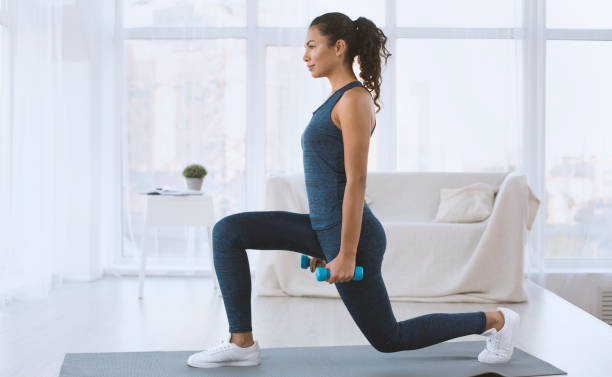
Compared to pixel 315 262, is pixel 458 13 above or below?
above

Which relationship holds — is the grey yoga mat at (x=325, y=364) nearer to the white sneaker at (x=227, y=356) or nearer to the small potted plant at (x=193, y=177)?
the white sneaker at (x=227, y=356)

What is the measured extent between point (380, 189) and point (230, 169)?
109 centimetres

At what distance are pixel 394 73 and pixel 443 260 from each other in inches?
65.3

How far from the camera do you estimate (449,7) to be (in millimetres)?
4793

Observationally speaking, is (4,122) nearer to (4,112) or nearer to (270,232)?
(4,112)

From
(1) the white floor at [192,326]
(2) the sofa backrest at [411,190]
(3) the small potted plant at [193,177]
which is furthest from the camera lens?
(2) the sofa backrest at [411,190]

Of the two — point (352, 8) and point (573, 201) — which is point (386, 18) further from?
point (573, 201)

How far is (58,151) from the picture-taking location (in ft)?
14.0

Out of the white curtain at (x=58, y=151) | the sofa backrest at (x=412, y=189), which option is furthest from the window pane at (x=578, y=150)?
the white curtain at (x=58, y=151)

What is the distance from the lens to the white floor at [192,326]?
2500 millimetres

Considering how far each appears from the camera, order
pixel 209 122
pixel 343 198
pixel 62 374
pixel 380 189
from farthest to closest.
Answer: pixel 209 122
pixel 380 189
pixel 62 374
pixel 343 198

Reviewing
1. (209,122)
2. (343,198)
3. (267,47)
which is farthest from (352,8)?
(343,198)

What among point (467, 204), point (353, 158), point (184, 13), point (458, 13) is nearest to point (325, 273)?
point (353, 158)

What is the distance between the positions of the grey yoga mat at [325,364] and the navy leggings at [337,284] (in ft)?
0.55
